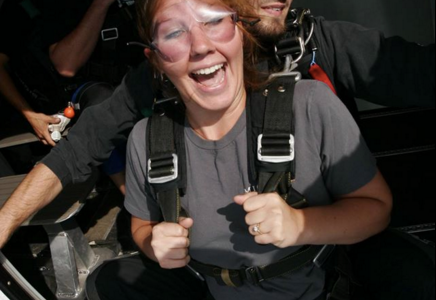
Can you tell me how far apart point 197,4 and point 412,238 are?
950 mm

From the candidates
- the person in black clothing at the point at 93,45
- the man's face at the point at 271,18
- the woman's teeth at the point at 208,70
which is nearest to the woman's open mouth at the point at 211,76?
the woman's teeth at the point at 208,70

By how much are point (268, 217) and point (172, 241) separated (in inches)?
13.1

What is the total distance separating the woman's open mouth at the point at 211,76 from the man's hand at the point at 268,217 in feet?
1.12

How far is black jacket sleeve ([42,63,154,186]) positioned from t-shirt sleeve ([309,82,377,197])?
783 mm

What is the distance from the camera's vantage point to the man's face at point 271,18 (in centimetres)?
167

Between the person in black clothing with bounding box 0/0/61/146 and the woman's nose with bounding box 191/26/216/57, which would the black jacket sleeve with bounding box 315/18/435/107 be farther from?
the person in black clothing with bounding box 0/0/61/146

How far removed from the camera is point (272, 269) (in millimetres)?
1419

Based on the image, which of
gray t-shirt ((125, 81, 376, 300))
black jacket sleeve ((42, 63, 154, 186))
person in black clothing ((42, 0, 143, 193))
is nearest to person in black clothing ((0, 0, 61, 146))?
person in black clothing ((42, 0, 143, 193))

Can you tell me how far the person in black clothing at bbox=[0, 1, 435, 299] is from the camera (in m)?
1.47

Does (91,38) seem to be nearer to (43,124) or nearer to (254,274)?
(43,124)

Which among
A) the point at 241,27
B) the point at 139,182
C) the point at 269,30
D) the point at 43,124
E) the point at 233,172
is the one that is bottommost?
the point at 43,124

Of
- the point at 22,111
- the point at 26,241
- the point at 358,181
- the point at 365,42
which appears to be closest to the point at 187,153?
the point at 358,181

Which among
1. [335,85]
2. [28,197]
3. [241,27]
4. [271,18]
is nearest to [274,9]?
[271,18]

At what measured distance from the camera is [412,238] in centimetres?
138
